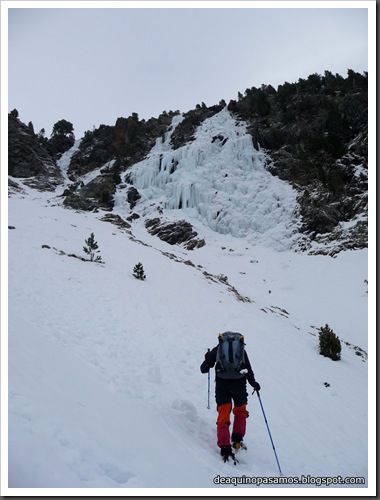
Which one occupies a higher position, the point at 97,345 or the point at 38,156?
the point at 38,156

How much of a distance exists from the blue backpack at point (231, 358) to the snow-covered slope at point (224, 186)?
2847 cm

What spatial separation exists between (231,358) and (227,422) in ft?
2.96

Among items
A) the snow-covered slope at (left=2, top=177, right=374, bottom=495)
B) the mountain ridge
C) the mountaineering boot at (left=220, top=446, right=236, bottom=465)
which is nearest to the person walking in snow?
the mountaineering boot at (left=220, top=446, right=236, bottom=465)

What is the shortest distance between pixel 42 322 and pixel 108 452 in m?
5.39

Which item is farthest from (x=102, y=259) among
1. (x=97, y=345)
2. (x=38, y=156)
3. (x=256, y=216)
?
(x=38, y=156)

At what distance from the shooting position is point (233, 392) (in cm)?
482

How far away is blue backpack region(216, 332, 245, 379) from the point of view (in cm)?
483

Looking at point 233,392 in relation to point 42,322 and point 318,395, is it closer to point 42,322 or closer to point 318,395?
point 318,395

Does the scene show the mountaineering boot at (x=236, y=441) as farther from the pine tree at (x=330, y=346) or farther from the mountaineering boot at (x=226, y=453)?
the pine tree at (x=330, y=346)

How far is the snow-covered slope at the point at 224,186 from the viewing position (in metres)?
35.3

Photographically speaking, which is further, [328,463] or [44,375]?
[328,463]

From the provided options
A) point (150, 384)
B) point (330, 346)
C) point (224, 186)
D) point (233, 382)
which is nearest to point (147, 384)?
point (150, 384)

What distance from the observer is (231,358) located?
15.9 ft

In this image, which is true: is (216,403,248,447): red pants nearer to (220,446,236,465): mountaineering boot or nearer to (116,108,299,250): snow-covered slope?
(220,446,236,465): mountaineering boot
